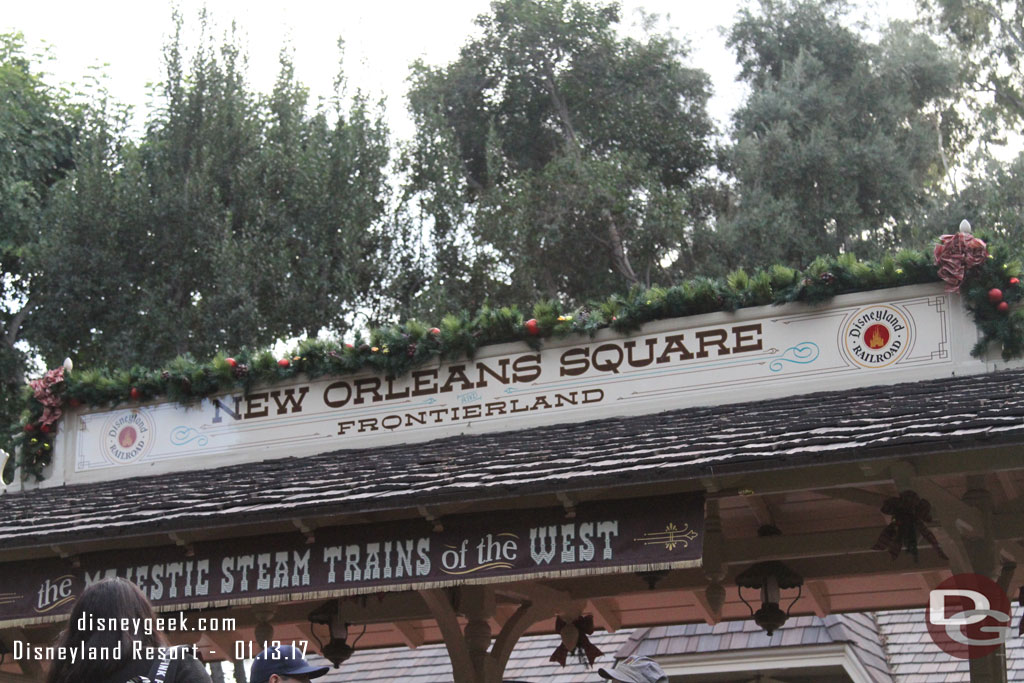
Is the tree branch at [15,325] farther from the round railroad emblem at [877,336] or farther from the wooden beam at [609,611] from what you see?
the round railroad emblem at [877,336]

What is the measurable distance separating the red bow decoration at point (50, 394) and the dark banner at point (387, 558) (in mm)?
2679

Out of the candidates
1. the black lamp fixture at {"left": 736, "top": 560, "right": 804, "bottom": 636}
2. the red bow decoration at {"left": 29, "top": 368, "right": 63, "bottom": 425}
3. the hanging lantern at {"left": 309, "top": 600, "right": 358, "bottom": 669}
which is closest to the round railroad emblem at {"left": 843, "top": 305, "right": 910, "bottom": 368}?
the black lamp fixture at {"left": 736, "top": 560, "right": 804, "bottom": 636}

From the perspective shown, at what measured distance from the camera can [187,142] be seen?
79.9 ft

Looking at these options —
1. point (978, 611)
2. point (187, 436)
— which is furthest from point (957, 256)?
point (187, 436)

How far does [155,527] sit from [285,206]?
16.6 m

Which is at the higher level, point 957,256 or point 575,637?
point 957,256

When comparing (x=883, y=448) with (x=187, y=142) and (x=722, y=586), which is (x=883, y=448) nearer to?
(x=722, y=586)

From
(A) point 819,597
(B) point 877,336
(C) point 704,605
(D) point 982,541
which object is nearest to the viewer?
(D) point 982,541

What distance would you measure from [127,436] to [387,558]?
164 inches

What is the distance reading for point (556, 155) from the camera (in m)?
26.8

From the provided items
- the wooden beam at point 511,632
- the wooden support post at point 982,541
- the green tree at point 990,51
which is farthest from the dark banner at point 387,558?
the green tree at point 990,51

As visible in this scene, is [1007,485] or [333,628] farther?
[333,628]

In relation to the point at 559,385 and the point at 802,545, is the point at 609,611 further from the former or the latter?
the point at 802,545

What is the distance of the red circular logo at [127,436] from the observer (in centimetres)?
1058
